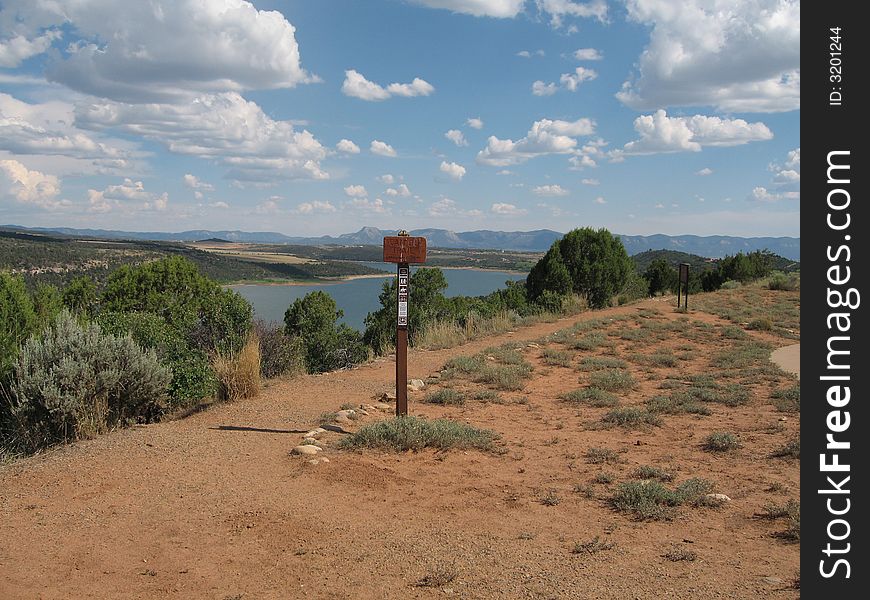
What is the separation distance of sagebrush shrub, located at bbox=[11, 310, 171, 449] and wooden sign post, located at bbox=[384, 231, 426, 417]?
2750 millimetres

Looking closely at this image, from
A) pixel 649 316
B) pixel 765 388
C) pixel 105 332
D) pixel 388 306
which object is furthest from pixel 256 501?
pixel 388 306

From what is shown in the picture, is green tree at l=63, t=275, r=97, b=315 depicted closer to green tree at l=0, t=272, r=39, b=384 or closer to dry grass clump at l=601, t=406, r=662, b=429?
green tree at l=0, t=272, r=39, b=384

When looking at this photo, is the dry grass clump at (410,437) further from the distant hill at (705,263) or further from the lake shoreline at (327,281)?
the lake shoreline at (327,281)

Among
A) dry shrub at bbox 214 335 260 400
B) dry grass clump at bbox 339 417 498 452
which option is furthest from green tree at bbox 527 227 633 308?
dry grass clump at bbox 339 417 498 452

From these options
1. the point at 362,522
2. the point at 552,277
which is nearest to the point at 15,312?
the point at 362,522

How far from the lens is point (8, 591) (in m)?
3.69

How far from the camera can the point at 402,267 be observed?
695cm

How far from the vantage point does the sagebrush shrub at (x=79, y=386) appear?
659 cm

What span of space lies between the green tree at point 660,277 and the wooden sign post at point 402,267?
30600 millimetres

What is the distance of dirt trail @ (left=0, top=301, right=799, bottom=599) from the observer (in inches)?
148

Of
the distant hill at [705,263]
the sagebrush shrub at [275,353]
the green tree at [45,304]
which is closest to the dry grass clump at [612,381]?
the sagebrush shrub at [275,353]

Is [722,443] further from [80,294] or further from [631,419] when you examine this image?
[80,294]

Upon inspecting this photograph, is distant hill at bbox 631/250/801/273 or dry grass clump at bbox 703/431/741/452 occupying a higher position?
distant hill at bbox 631/250/801/273
